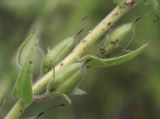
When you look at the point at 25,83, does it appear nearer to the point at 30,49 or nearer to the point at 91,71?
the point at 30,49

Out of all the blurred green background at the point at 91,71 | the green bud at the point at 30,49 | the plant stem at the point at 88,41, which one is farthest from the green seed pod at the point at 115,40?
the blurred green background at the point at 91,71

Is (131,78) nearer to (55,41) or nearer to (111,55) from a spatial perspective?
(55,41)

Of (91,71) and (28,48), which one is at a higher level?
(28,48)

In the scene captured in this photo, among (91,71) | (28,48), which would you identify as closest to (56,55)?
(28,48)

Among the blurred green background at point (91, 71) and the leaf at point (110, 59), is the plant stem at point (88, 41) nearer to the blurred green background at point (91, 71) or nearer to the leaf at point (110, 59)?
the leaf at point (110, 59)

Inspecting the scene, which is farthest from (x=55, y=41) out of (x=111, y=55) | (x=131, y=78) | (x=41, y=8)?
(x=111, y=55)

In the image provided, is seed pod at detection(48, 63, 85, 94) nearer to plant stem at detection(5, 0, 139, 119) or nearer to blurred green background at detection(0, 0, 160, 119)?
plant stem at detection(5, 0, 139, 119)

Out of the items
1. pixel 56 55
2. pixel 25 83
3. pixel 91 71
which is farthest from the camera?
pixel 91 71

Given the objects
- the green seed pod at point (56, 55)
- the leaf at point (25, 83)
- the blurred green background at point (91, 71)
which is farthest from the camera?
the blurred green background at point (91, 71)
